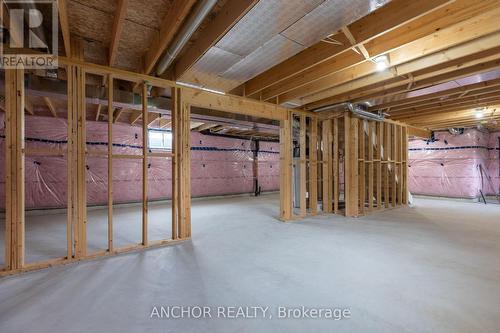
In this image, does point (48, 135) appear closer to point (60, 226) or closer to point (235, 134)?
point (60, 226)

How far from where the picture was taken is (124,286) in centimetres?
222

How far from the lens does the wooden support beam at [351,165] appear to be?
211 inches

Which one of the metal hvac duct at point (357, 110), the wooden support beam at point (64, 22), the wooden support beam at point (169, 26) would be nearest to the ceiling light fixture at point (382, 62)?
the metal hvac duct at point (357, 110)

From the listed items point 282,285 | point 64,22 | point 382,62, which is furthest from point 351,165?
point 64,22

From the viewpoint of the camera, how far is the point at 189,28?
2.18 meters

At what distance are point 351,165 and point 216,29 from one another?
4.23 metres

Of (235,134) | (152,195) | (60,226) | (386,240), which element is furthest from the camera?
(235,134)

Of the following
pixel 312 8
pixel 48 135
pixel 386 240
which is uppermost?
pixel 312 8

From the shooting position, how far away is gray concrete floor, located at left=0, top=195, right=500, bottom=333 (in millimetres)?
1687

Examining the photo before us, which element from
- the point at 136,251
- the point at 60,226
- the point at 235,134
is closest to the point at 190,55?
the point at 136,251

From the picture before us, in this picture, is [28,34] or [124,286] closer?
[124,286]

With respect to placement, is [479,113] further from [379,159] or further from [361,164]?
[361,164]

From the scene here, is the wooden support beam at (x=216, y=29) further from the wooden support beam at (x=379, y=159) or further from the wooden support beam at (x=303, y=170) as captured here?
the wooden support beam at (x=379, y=159)

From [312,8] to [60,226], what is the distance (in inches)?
211
